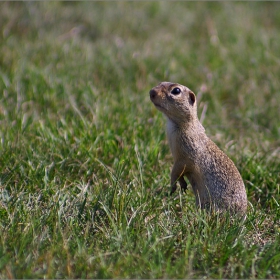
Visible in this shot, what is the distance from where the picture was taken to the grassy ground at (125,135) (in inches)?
125

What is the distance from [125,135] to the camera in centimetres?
485

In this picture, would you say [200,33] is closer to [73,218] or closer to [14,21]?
[14,21]

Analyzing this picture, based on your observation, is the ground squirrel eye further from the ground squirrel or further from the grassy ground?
the grassy ground

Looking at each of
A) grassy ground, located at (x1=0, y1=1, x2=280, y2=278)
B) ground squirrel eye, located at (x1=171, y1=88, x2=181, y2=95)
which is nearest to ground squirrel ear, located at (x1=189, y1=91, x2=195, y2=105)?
ground squirrel eye, located at (x1=171, y1=88, x2=181, y2=95)

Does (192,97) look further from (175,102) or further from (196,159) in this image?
(196,159)

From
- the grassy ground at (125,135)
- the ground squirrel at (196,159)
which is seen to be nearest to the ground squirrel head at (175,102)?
the ground squirrel at (196,159)

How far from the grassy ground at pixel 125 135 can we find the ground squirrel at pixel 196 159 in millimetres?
173

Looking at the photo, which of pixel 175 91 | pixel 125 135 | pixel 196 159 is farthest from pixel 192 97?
pixel 125 135

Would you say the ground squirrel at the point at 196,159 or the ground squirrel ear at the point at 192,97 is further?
→ the ground squirrel ear at the point at 192,97

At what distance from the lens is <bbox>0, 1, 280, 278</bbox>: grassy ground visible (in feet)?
10.5

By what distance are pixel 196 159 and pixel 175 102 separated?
47 centimetres

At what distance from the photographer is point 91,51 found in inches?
269

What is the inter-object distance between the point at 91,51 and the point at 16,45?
3.17ft

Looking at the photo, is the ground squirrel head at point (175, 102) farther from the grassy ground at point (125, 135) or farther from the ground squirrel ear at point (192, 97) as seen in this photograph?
the grassy ground at point (125, 135)
